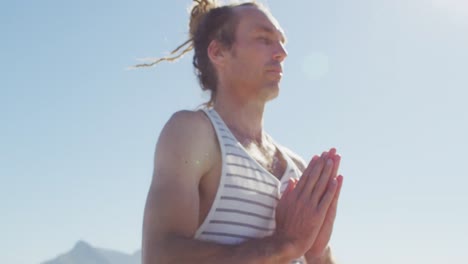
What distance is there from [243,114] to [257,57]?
1.68 ft

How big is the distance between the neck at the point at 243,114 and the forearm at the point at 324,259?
108 centimetres

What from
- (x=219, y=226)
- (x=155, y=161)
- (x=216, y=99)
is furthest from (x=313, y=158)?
(x=216, y=99)

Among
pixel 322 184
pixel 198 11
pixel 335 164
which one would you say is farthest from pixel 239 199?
pixel 198 11

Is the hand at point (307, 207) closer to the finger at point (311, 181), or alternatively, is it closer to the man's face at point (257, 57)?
the finger at point (311, 181)

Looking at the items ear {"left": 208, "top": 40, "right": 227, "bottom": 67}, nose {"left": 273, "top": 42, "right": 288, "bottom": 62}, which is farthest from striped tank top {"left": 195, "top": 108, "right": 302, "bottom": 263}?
ear {"left": 208, "top": 40, "right": 227, "bottom": 67}

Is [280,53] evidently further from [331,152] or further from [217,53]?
[331,152]

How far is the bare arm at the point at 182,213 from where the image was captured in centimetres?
325

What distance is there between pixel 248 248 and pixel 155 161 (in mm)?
930

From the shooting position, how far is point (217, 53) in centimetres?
520

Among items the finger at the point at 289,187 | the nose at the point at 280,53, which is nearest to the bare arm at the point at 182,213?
the finger at the point at 289,187

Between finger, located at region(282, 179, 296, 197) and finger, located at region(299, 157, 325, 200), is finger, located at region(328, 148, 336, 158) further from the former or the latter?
finger, located at region(282, 179, 296, 197)

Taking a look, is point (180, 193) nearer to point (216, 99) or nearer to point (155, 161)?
point (155, 161)

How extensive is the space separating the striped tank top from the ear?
1058 mm

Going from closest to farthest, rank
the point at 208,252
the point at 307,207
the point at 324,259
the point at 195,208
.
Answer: the point at 208,252 < the point at 195,208 < the point at 307,207 < the point at 324,259
